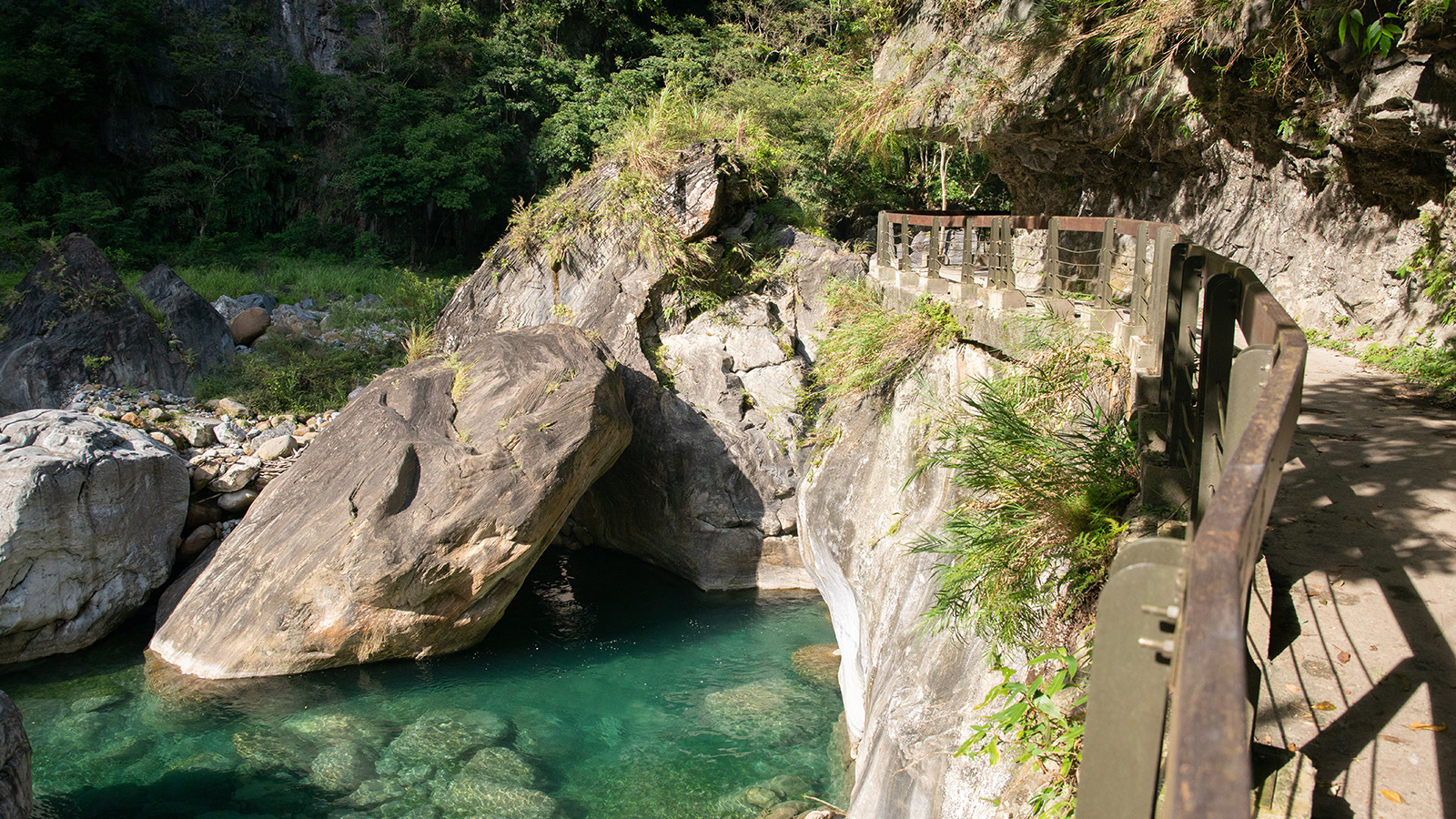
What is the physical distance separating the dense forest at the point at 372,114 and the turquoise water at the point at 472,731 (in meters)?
13.3

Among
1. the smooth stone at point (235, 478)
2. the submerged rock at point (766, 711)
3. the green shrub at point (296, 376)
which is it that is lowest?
the submerged rock at point (766, 711)

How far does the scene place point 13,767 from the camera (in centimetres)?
536

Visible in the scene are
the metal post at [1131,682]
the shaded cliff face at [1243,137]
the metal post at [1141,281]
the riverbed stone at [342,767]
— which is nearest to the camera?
the metal post at [1131,682]

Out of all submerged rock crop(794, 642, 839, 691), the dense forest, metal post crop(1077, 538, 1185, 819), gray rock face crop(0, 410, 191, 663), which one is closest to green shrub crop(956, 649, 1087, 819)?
metal post crop(1077, 538, 1185, 819)

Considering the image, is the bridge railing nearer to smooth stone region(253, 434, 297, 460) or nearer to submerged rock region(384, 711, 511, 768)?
submerged rock region(384, 711, 511, 768)

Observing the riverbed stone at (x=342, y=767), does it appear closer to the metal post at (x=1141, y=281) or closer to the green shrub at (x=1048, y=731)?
the green shrub at (x=1048, y=731)

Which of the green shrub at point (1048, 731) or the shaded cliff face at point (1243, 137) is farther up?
the shaded cliff face at point (1243, 137)

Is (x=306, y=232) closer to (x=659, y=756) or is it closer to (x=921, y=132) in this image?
(x=921, y=132)

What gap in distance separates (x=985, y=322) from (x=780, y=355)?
222 inches

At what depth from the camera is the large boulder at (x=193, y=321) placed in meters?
14.0

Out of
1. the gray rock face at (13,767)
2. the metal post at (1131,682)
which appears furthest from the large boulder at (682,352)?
the metal post at (1131,682)

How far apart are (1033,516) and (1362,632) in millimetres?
1348

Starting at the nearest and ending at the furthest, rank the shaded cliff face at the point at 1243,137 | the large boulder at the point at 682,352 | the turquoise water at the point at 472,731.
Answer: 1. the turquoise water at the point at 472,731
2. the shaded cliff face at the point at 1243,137
3. the large boulder at the point at 682,352

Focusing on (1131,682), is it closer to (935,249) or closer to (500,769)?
(500,769)
